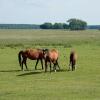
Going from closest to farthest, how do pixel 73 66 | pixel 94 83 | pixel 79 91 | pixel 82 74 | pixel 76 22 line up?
pixel 79 91
pixel 94 83
pixel 82 74
pixel 73 66
pixel 76 22

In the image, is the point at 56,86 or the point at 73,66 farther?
the point at 73,66

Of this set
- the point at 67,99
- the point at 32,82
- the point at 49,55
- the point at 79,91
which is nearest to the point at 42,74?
the point at 49,55

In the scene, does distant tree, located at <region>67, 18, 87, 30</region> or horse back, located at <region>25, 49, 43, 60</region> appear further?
distant tree, located at <region>67, 18, 87, 30</region>

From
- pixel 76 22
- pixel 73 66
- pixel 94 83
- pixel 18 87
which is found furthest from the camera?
pixel 76 22

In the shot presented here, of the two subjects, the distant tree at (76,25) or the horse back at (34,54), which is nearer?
the horse back at (34,54)

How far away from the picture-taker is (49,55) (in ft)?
81.5

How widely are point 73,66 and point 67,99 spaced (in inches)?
403

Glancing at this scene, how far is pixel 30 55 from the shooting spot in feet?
88.7

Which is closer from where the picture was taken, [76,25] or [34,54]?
[34,54]

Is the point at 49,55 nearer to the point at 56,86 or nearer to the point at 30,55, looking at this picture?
the point at 30,55

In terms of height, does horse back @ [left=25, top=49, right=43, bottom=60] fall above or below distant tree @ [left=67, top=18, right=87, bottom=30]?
above

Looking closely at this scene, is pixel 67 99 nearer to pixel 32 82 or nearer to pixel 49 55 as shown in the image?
pixel 32 82

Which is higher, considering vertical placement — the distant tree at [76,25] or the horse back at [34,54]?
the horse back at [34,54]

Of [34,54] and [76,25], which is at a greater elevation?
[34,54]
